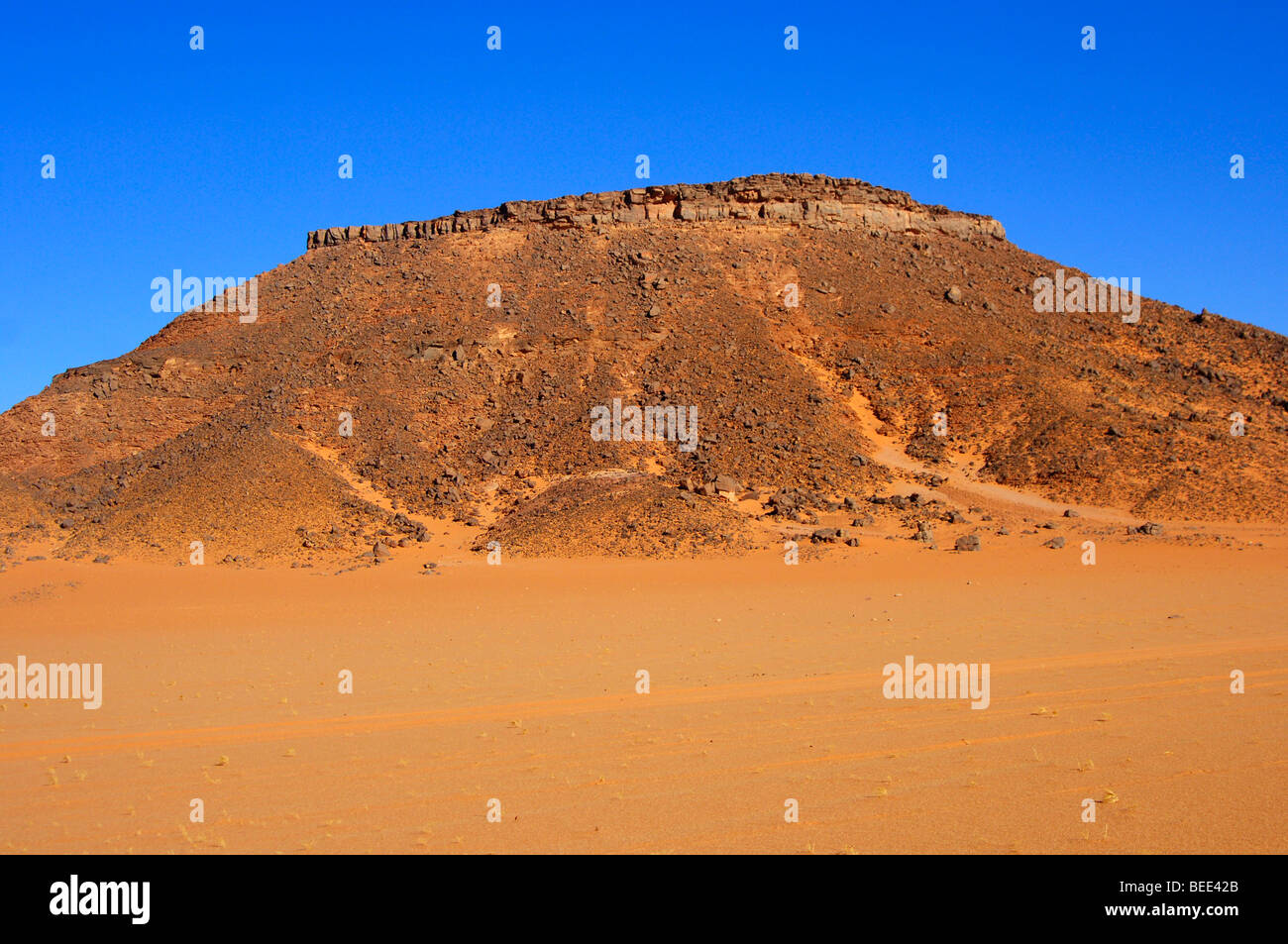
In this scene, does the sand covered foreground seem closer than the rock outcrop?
Yes

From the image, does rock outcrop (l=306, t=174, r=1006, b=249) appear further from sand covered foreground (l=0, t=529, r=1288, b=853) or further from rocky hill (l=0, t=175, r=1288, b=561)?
sand covered foreground (l=0, t=529, r=1288, b=853)

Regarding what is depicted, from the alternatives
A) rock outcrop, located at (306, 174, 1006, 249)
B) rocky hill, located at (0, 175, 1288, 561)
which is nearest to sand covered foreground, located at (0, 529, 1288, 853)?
rocky hill, located at (0, 175, 1288, 561)

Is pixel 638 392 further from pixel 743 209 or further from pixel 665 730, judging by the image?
pixel 665 730

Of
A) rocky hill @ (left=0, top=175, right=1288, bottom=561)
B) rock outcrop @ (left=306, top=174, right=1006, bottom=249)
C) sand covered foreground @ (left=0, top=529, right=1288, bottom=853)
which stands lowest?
sand covered foreground @ (left=0, top=529, right=1288, bottom=853)

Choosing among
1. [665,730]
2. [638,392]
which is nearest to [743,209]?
[638,392]

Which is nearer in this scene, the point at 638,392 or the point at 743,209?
the point at 638,392

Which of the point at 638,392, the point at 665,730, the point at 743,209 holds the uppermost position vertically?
the point at 743,209

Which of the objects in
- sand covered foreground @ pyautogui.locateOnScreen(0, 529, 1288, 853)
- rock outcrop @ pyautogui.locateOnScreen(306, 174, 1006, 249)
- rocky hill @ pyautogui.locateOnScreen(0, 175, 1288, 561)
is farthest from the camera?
rock outcrop @ pyautogui.locateOnScreen(306, 174, 1006, 249)
